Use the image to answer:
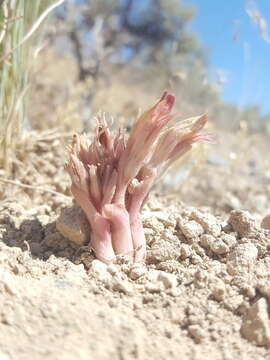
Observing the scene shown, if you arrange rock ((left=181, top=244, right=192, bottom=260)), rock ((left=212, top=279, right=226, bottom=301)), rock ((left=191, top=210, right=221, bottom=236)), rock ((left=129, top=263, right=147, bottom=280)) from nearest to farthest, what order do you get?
rock ((left=212, top=279, right=226, bottom=301)), rock ((left=129, top=263, right=147, bottom=280)), rock ((left=181, top=244, right=192, bottom=260)), rock ((left=191, top=210, right=221, bottom=236))

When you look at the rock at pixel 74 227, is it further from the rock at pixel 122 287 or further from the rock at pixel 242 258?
the rock at pixel 242 258

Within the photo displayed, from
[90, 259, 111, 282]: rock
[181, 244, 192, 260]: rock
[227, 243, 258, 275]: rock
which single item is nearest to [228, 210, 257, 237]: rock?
[227, 243, 258, 275]: rock

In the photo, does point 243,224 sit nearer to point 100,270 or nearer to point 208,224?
point 208,224

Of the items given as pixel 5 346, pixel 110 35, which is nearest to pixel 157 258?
pixel 5 346

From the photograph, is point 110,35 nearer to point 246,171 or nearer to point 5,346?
point 246,171

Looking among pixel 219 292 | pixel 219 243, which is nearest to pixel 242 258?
pixel 219 243

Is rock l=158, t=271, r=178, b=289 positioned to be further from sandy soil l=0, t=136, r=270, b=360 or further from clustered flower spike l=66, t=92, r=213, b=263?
clustered flower spike l=66, t=92, r=213, b=263
